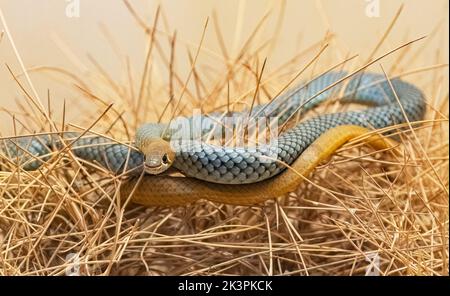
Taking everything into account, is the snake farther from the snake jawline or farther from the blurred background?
the blurred background

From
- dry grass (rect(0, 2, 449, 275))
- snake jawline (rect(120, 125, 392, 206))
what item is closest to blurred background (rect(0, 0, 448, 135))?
dry grass (rect(0, 2, 449, 275))

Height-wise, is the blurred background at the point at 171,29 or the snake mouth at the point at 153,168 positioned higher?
Answer: the blurred background at the point at 171,29

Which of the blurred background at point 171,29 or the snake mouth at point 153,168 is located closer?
the snake mouth at point 153,168

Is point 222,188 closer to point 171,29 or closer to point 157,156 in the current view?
point 157,156

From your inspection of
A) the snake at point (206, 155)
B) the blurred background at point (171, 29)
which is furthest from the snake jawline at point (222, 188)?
the blurred background at point (171, 29)

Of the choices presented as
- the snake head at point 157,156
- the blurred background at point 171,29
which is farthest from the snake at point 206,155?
the blurred background at point 171,29

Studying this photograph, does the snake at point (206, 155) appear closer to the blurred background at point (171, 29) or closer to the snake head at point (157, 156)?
the snake head at point (157, 156)

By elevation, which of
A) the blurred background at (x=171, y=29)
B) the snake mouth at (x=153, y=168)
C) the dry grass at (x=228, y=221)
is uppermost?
the blurred background at (x=171, y=29)
